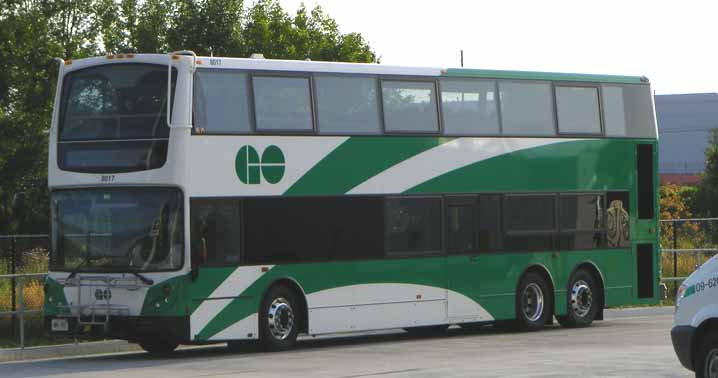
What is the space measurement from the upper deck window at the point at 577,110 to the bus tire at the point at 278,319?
6.38 meters

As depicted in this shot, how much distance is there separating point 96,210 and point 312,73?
3.70 meters

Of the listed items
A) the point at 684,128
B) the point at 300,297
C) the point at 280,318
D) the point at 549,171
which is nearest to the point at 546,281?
the point at 549,171

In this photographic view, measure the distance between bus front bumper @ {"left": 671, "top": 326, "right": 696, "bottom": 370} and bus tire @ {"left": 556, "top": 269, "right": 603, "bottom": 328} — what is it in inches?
459

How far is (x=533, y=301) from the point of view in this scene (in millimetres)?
24984

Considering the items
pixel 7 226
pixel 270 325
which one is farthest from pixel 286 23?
pixel 270 325

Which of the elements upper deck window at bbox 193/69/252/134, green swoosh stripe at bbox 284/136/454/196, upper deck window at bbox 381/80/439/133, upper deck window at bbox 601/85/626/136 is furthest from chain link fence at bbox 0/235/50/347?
upper deck window at bbox 601/85/626/136

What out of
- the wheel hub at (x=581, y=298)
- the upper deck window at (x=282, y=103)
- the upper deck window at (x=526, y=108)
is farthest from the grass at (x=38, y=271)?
the upper deck window at (x=526, y=108)

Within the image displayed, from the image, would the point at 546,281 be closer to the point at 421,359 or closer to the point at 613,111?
the point at 613,111

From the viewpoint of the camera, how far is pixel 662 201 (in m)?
49.8

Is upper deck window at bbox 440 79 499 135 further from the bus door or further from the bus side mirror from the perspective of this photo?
the bus side mirror

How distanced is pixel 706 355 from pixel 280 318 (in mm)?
8715

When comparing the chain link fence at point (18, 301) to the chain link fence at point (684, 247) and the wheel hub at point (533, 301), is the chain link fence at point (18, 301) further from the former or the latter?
the chain link fence at point (684, 247)

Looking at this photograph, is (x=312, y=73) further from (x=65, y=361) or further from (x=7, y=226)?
(x=7, y=226)

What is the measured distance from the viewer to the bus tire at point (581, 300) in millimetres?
25531
